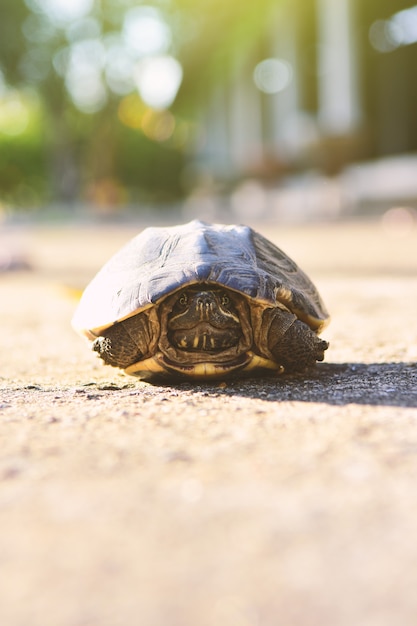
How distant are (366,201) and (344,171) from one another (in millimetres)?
710

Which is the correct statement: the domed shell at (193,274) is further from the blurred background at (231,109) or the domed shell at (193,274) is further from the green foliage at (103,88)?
the green foliage at (103,88)

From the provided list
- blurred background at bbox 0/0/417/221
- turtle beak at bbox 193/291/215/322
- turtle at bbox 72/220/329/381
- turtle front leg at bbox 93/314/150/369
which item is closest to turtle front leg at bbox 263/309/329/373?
turtle at bbox 72/220/329/381

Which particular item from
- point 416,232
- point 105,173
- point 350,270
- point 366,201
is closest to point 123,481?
point 350,270

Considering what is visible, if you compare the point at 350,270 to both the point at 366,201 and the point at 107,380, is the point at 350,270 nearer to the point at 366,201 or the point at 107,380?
the point at 107,380

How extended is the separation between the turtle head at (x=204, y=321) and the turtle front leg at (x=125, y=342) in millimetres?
82

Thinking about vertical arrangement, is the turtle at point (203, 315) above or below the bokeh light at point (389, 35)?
below

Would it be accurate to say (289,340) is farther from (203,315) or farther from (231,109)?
(231,109)

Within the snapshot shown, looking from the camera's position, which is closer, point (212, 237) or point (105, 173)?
point (212, 237)

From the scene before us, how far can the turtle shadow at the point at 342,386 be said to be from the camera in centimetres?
214

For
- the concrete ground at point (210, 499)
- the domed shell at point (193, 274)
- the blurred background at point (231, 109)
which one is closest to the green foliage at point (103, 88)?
the blurred background at point (231, 109)

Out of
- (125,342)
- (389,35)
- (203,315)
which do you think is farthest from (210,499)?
(389,35)

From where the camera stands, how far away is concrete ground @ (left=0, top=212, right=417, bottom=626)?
3.52 ft

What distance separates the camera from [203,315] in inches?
92.5

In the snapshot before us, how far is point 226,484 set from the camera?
4.87 feet
